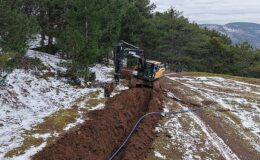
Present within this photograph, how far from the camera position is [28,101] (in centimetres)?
1897

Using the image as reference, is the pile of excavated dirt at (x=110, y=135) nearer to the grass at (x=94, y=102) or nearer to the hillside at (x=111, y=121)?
the hillside at (x=111, y=121)

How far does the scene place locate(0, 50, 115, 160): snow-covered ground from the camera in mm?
14587

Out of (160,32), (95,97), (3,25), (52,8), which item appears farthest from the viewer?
(160,32)

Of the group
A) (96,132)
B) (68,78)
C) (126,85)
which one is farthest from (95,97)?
(96,132)

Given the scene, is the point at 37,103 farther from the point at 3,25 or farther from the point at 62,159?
the point at 62,159

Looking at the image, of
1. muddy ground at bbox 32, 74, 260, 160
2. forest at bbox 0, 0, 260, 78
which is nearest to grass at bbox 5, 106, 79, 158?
muddy ground at bbox 32, 74, 260, 160

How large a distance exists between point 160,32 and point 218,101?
23.8 m

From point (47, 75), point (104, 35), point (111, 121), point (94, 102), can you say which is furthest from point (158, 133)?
point (104, 35)

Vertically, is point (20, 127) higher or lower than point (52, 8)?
lower

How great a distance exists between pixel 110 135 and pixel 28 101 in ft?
18.2

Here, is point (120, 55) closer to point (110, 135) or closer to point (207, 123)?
point (207, 123)

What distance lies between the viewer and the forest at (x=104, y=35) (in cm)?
1636

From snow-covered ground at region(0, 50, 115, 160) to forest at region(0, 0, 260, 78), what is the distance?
1.74m

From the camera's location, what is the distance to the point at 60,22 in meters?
28.4
